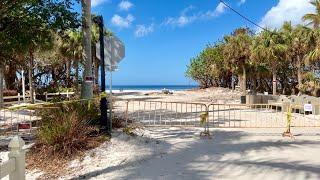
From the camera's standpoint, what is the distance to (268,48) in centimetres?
3619

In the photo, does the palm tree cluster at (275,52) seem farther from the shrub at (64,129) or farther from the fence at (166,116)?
the shrub at (64,129)

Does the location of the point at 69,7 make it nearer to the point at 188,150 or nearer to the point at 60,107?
the point at 60,107

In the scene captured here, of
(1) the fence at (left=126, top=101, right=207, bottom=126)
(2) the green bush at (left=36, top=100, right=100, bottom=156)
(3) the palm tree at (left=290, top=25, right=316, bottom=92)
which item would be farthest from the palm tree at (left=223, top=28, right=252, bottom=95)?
(2) the green bush at (left=36, top=100, right=100, bottom=156)

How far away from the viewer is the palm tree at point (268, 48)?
36000 mm

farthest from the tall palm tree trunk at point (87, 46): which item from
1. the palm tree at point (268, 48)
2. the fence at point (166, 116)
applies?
the palm tree at point (268, 48)

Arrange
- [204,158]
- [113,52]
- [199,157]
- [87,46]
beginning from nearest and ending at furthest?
1. [204,158]
2. [199,157]
3. [113,52]
4. [87,46]

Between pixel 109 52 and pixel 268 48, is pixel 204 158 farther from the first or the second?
pixel 268 48

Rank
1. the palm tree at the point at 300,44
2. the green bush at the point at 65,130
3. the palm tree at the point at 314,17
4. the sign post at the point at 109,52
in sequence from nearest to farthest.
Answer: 1. the green bush at the point at 65,130
2. the sign post at the point at 109,52
3. the palm tree at the point at 314,17
4. the palm tree at the point at 300,44

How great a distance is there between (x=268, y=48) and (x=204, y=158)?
26.4m

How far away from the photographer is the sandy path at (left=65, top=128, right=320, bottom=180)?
9703 millimetres

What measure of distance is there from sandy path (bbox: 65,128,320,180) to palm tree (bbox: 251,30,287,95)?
21.6 metres

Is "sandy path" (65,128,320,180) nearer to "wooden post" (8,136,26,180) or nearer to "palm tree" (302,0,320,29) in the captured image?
"wooden post" (8,136,26,180)

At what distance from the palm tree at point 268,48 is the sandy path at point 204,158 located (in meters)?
21.6

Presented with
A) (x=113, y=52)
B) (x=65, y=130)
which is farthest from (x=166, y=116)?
(x=65, y=130)
